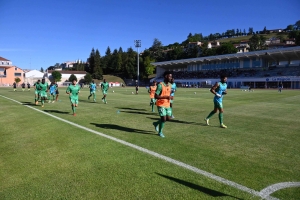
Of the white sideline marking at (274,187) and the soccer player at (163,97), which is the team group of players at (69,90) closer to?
the soccer player at (163,97)

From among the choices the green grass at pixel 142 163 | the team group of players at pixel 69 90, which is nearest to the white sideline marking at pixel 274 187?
the green grass at pixel 142 163

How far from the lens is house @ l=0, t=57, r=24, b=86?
94.4m

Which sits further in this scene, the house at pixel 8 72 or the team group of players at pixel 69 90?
the house at pixel 8 72

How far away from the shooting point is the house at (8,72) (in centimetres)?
9438

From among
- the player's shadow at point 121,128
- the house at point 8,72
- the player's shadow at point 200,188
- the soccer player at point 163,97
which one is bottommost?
the player's shadow at point 200,188

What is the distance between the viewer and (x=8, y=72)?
9525 cm

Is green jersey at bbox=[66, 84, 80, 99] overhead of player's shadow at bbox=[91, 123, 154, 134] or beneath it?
overhead

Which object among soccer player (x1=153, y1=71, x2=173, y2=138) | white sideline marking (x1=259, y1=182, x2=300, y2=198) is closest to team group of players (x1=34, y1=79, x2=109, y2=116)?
soccer player (x1=153, y1=71, x2=173, y2=138)

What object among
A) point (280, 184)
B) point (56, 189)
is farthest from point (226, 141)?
point (56, 189)

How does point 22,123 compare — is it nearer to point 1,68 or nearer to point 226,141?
point 226,141

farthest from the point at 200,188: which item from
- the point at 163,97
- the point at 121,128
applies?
the point at 121,128

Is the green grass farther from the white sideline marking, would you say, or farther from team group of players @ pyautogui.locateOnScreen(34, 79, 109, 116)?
team group of players @ pyautogui.locateOnScreen(34, 79, 109, 116)

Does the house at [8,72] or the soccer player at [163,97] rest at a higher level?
the house at [8,72]

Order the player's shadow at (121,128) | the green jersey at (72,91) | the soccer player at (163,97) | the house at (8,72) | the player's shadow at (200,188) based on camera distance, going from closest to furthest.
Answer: the player's shadow at (200,188)
the soccer player at (163,97)
the player's shadow at (121,128)
the green jersey at (72,91)
the house at (8,72)
